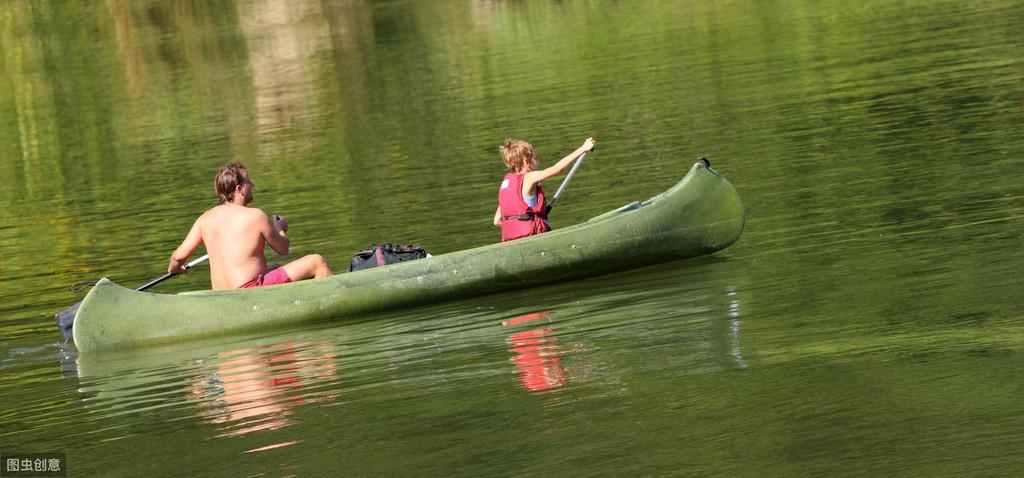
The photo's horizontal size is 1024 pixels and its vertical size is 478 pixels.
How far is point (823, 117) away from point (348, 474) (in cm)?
1223

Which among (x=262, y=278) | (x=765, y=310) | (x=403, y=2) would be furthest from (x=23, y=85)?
(x=765, y=310)

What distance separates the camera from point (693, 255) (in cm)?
1122

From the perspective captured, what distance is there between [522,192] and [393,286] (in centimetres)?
122

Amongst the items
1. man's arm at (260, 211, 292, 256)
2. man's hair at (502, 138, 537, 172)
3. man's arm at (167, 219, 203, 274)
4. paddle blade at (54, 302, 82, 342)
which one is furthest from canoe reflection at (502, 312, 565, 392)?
paddle blade at (54, 302, 82, 342)

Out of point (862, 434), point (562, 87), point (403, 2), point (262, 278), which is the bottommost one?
point (862, 434)

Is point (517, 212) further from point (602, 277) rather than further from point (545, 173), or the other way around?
point (602, 277)

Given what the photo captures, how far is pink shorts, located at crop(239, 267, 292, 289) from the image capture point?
1053 cm

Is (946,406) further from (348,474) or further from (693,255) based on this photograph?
(693,255)

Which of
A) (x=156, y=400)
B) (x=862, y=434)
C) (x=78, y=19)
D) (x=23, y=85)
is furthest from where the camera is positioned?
(x=78, y=19)

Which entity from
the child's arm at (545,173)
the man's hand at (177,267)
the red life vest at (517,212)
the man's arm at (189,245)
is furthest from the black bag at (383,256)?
the man's hand at (177,267)

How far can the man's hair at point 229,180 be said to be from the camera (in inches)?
401

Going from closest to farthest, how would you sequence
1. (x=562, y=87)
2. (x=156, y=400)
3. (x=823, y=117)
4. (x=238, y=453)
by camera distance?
(x=238, y=453), (x=156, y=400), (x=823, y=117), (x=562, y=87)

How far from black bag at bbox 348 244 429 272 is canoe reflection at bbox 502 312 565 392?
116 cm

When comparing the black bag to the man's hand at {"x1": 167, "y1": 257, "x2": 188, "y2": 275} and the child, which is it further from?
the man's hand at {"x1": 167, "y1": 257, "x2": 188, "y2": 275}
